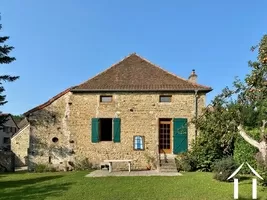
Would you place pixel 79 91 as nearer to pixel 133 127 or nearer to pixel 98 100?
pixel 98 100

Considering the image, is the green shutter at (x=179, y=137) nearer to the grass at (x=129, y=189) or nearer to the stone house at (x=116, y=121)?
the stone house at (x=116, y=121)

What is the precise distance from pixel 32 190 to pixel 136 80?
9.84 m

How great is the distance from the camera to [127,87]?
65.0 ft

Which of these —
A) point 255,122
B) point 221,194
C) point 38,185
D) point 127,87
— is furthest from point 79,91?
point 221,194

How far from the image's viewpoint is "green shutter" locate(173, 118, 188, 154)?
19281mm

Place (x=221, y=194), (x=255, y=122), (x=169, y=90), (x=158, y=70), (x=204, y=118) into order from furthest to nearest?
(x=158, y=70)
(x=169, y=90)
(x=255, y=122)
(x=204, y=118)
(x=221, y=194)

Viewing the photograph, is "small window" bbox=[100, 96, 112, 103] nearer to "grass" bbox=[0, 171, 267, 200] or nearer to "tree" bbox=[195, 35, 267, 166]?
"grass" bbox=[0, 171, 267, 200]

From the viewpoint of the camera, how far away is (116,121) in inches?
776

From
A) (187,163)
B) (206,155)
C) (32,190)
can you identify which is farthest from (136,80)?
(32,190)

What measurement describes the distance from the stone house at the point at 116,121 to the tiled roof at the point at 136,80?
58mm

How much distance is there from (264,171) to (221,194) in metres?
1.79

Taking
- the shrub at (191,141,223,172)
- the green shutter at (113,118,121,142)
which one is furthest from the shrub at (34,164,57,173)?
the shrub at (191,141,223,172)

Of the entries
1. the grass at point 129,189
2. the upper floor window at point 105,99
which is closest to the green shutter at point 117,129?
the upper floor window at point 105,99

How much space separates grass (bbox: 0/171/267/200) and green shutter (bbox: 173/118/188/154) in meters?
4.93
